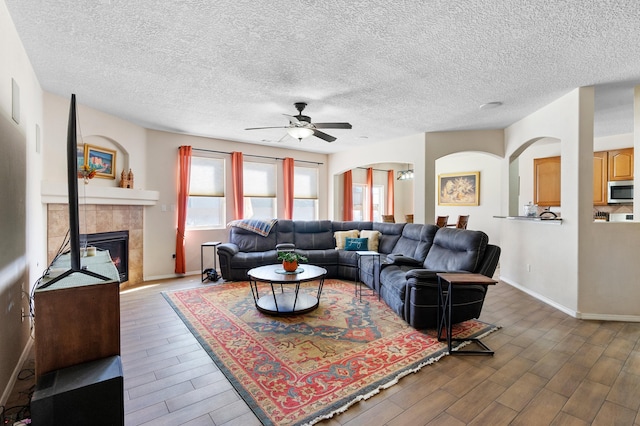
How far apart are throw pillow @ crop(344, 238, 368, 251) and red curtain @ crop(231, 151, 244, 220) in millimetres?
2336

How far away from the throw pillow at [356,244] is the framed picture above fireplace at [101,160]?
411 centimetres

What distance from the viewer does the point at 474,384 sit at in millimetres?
2178

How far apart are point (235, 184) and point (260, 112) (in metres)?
2.21

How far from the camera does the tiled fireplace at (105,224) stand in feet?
12.2

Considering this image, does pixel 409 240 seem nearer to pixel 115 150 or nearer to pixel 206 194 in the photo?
pixel 206 194

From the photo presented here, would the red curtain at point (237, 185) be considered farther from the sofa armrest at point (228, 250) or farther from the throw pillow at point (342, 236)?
the throw pillow at point (342, 236)

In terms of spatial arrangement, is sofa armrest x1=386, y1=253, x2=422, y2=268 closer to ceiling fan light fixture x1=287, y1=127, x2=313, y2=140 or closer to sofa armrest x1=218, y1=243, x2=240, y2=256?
ceiling fan light fixture x1=287, y1=127, x2=313, y2=140

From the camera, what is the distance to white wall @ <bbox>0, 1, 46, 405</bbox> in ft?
6.69

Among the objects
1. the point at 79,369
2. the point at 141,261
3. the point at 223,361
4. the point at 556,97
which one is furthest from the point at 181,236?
the point at 556,97

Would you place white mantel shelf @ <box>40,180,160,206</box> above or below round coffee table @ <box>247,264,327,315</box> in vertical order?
above

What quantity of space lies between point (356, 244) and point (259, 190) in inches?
102

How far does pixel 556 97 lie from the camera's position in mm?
3785

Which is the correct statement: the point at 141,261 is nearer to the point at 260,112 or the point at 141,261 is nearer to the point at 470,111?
the point at 260,112

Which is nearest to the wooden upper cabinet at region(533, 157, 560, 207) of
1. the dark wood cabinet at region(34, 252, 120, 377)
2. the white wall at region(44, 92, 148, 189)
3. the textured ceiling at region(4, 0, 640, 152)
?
the textured ceiling at region(4, 0, 640, 152)
